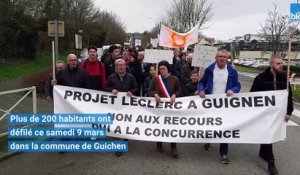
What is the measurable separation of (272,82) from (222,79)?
84 cm

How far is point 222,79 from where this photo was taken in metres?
7.40

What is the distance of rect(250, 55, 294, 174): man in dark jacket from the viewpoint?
685cm

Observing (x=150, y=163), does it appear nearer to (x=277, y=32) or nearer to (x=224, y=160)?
(x=224, y=160)

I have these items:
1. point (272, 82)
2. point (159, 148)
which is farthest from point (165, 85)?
point (272, 82)

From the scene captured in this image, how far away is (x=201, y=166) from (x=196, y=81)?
244cm

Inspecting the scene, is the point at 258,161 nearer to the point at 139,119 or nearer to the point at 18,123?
the point at 139,119

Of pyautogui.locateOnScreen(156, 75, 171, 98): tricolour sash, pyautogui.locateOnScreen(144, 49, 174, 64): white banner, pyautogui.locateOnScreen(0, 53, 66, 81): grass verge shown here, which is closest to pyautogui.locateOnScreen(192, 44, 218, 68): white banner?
pyautogui.locateOnScreen(144, 49, 174, 64): white banner

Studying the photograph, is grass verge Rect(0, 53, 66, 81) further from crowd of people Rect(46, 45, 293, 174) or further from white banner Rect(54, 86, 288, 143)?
white banner Rect(54, 86, 288, 143)

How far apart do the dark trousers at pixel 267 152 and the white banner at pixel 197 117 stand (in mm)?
114

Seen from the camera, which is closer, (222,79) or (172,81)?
(222,79)

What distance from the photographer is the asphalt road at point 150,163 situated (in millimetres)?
6703

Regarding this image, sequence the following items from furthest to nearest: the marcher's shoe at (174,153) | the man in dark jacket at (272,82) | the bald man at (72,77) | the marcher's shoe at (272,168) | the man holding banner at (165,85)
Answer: the bald man at (72,77) → the man holding banner at (165,85) → the marcher's shoe at (174,153) → the man in dark jacket at (272,82) → the marcher's shoe at (272,168)

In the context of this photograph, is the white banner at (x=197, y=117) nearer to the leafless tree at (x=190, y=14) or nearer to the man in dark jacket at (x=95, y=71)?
the man in dark jacket at (x=95, y=71)

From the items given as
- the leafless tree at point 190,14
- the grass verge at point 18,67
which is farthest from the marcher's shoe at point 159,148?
the leafless tree at point 190,14
